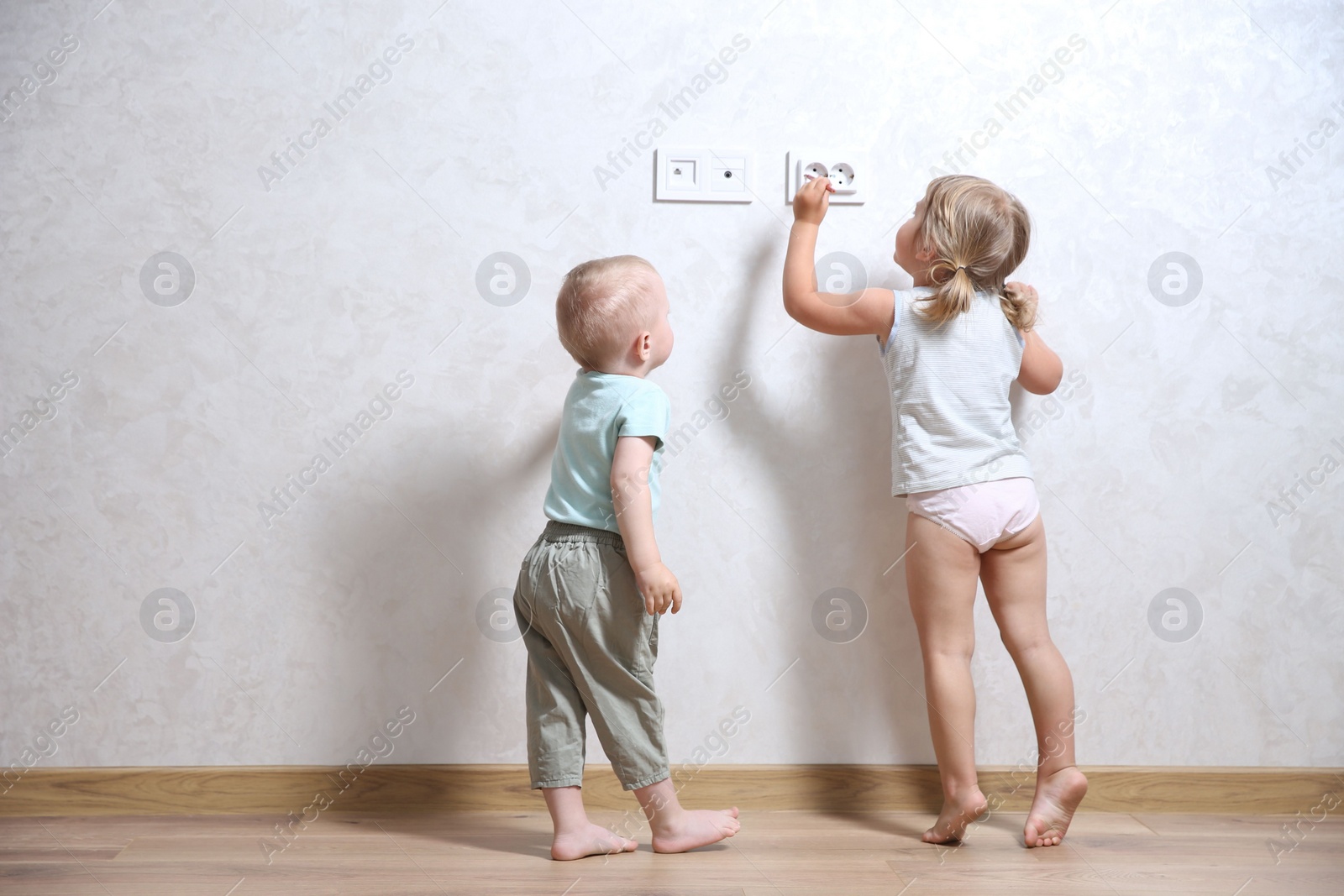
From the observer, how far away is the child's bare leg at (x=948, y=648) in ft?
4.61

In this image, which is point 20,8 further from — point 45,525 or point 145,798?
point 145,798

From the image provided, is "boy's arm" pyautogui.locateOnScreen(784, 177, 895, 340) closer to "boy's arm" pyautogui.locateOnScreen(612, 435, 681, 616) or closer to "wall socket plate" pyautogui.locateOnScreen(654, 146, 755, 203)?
"wall socket plate" pyautogui.locateOnScreen(654, 146, 755, 203)

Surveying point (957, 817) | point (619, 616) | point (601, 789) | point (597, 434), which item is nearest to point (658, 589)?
point (619, 616)

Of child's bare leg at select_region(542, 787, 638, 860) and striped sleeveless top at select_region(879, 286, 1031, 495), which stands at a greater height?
striped sleeveless top at select_region(879, 286, 1031, 495)

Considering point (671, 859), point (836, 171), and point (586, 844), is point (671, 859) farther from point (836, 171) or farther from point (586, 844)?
point (836, 171)

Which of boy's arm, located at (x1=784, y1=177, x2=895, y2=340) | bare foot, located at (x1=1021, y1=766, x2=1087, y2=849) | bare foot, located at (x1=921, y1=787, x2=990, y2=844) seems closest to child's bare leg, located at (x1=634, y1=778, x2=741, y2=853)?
bare foot, located at (x1=921, y1=787, x2=990, y2=844)

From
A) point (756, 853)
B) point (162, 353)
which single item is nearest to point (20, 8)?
point (162, 353)

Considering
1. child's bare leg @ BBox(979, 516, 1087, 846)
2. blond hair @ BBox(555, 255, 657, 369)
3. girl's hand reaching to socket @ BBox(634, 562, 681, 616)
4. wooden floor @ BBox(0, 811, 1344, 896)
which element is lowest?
wooden floor @ BBox(0, 811, 1344, 896)

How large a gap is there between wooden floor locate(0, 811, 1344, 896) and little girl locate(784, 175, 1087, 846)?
0.11 meters

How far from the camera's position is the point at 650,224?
5.08 feet

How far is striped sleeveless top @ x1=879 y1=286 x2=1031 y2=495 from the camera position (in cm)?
142

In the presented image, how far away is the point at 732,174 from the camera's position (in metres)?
1.55

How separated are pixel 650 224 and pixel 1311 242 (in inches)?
46.0

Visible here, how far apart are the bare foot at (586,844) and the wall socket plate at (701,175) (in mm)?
1013
